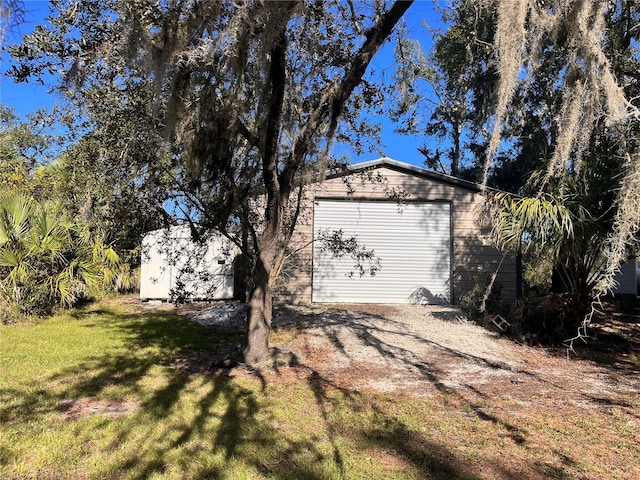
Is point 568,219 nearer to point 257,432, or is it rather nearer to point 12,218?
point 257,432

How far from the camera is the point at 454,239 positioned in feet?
40.4

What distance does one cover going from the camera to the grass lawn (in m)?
3.27

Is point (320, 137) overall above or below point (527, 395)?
above

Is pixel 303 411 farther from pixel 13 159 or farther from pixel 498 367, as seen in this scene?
pixel 13 159

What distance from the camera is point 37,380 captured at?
533 cm

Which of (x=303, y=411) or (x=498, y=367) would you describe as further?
(x=498, y=367)

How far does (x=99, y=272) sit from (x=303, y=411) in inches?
281

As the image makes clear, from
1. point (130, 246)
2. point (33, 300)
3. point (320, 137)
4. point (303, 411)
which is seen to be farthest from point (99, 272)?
point (303, 411)

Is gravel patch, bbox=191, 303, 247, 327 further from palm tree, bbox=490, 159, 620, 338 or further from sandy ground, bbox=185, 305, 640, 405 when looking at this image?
palm tree, bbox=490, 159, 620, 338

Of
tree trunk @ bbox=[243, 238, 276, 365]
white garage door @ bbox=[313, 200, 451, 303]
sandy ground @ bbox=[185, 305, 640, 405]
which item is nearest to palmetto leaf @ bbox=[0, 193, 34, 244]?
sandy ground @ bbox=[185, 305, 640, 405]

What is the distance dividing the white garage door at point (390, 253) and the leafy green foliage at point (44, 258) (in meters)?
5.29

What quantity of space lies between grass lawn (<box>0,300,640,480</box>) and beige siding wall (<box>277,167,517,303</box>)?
20.0ft

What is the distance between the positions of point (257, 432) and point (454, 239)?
374 inches

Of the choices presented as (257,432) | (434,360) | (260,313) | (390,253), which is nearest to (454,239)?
(390,253)
